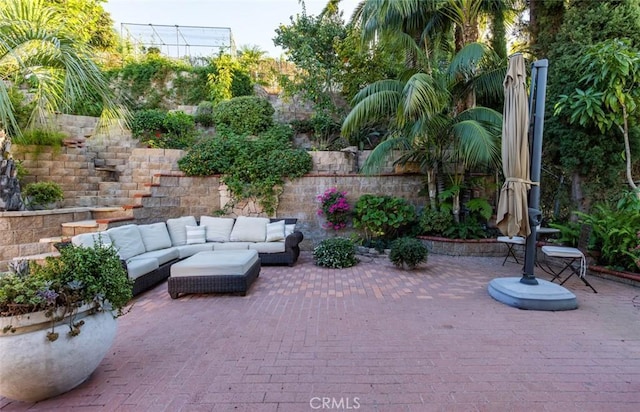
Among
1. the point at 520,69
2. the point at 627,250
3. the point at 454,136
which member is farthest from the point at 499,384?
the point at 454,136

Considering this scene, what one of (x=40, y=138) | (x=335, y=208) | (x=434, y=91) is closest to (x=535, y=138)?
(x=434, y=91)

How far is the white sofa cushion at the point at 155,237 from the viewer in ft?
17.9

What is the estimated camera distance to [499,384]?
226 centimetres

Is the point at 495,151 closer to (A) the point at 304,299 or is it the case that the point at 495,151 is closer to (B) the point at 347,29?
(A) the point at 304,299

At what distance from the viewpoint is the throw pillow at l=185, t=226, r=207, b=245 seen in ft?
20.3

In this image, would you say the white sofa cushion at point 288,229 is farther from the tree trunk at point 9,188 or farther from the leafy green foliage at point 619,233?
the leafy green foliage at point 619,233

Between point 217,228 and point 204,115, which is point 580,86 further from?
point 204,115

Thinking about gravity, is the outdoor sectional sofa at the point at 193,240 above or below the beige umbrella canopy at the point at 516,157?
below

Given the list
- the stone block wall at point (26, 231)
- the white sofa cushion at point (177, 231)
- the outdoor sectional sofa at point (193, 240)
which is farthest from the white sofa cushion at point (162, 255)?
the stone block wall at point (26, 231)

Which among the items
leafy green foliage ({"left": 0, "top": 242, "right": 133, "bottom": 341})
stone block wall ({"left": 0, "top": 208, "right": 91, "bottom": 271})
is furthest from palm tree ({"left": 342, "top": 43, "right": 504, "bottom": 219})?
stone block wall ({"left": 0, "top": 208, "right": 91, "bottom": 271})

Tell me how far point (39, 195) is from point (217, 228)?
347 cm

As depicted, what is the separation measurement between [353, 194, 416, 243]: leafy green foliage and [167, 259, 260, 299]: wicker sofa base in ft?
12.7

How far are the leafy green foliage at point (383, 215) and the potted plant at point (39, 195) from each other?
259 inches

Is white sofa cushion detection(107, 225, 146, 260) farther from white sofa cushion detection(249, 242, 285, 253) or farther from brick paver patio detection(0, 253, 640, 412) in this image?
white sofa cushion detection(249, 242, 285, 253)
